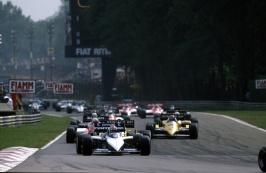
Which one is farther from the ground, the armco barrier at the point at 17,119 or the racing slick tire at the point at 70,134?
the armco barrier at the point at 17,119

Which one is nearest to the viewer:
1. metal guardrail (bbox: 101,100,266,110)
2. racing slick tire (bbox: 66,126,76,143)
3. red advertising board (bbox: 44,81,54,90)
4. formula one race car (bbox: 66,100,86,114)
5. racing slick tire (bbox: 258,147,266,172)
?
racing slick tire (bbox: 258,147,266,172)

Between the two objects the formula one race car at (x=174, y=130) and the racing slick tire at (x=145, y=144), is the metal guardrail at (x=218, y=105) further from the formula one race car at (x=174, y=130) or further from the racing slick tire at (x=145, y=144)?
the racing slick tire at (x=145, y=144)

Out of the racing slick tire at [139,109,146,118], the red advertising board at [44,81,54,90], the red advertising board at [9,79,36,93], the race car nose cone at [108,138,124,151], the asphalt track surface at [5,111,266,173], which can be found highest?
the red advertising board at [44,81,54,90]

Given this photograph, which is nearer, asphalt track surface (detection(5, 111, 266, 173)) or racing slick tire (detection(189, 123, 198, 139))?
asphalt track surface (detection(5, 111, 266, 173))

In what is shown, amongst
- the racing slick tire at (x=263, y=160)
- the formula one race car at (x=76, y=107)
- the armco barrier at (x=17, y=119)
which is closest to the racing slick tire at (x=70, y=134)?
the racing slick tire at (x=263, y=160)

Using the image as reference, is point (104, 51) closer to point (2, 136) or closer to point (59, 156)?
point (2, 136)

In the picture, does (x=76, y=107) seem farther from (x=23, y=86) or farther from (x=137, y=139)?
(x=137, y=139)

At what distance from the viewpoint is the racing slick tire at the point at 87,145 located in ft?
75.8

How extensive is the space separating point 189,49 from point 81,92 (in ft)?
176

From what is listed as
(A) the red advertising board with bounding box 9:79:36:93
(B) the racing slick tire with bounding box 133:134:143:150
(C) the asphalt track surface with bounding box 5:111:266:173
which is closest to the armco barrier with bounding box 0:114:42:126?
(A) the red advertising board with bounding box 9:79:36:93

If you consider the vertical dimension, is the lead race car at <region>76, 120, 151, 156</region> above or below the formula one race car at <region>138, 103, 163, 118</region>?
below

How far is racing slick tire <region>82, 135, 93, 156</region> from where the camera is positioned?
2311 centimetres

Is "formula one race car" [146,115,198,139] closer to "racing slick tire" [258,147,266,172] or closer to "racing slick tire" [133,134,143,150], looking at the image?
"racing slick tire" [133,134,143,150]

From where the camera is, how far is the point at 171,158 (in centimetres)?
2325
